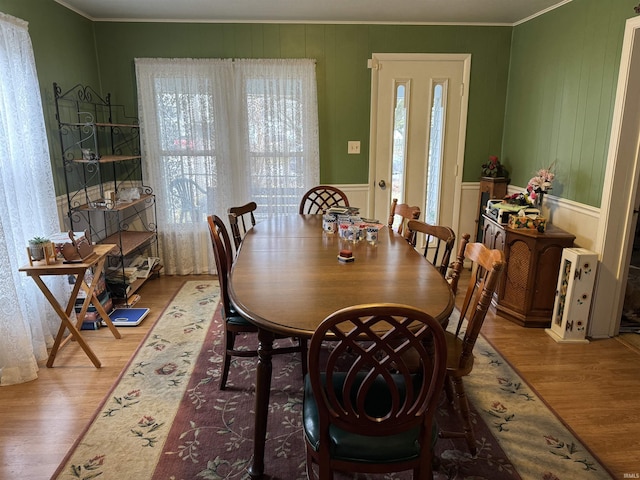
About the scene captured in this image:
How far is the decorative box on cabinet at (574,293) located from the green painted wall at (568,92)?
41 cm

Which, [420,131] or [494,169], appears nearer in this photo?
[494,169]

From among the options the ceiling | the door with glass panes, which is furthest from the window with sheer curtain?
the door with glass panes

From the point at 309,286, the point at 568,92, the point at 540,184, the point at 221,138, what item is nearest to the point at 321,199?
the point at 221,138

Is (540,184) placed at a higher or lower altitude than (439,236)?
higher

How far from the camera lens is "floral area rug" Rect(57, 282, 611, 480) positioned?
186 centimetres

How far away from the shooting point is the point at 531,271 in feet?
10.4

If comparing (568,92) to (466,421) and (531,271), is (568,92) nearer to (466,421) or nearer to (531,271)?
(531,271)

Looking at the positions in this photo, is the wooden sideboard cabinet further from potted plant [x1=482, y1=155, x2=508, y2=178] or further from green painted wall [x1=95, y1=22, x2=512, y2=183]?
green painted wall [x1=95, y1=22, x2=512, y2=183]

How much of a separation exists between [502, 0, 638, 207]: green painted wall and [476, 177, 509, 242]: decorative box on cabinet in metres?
0.12

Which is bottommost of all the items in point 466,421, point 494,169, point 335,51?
point 466,421

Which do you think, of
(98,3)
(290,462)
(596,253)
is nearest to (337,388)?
(290,462)

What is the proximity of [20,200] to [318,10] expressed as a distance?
2625 millimetres

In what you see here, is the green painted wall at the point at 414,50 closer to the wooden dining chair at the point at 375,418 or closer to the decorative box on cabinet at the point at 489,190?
the decorative box on cabinet at the point at 489,190

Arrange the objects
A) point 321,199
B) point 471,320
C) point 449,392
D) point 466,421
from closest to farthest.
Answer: point 471,320 < point 466,421 < point 449,392 < point 321,199
